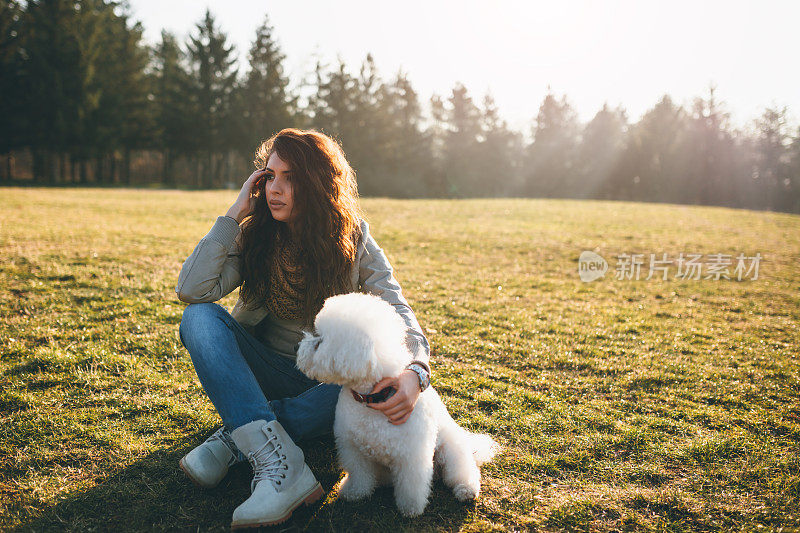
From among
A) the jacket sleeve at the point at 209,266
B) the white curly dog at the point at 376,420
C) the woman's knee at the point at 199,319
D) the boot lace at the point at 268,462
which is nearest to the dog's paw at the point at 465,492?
the white curly dog at the point at 376,420

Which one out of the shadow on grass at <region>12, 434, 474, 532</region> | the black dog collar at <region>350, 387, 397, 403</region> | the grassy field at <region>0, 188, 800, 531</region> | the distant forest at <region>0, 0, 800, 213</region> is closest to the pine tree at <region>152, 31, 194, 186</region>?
the distant forest at <region>0, 0, 800, 213</region>

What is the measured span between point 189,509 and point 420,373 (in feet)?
4.25

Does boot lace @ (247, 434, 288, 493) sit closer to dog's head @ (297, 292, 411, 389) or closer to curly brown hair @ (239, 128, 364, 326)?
dog's head @ (297, 292, 411, 389)

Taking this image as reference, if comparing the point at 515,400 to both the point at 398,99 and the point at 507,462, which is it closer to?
the point at 507,462

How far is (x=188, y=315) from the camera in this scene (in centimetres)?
239

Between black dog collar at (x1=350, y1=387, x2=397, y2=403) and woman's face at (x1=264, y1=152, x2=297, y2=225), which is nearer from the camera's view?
black dog collar at (x1=350, y1=387, x2=397, y2=403)

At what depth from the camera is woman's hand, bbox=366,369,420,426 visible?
6.83 ft

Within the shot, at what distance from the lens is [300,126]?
3834 cm

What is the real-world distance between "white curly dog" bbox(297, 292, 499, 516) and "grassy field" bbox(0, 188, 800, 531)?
128 mm

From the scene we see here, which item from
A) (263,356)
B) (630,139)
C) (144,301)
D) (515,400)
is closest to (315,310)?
(263,356)

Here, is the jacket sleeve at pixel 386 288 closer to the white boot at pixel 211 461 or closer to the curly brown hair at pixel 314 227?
the curly brown hair at pixel 314 227

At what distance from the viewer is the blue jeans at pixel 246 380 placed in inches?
89.0

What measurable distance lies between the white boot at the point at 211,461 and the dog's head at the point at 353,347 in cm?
82

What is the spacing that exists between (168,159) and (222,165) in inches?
155
